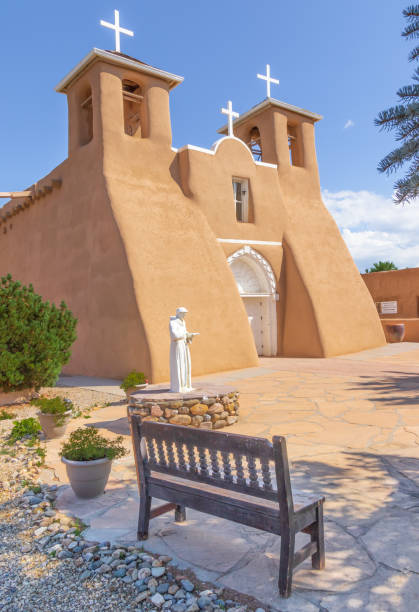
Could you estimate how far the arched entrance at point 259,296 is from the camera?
1597 cm

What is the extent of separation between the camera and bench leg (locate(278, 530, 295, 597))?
2.64 m

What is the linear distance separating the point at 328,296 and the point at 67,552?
47.0 feet

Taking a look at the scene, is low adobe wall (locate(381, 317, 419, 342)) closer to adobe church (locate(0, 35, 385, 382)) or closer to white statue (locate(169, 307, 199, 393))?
adobe church (locate(0, 35, 385, 382))

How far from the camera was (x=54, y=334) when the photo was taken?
9.46 metres

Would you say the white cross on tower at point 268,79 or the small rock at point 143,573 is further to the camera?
the white cross on tower at point 268,79

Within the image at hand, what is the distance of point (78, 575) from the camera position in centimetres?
298

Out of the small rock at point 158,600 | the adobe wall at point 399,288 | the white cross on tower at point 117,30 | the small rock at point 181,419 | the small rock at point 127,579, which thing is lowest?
the small rock at point 158,600

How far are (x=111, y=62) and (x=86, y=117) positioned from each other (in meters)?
2.24

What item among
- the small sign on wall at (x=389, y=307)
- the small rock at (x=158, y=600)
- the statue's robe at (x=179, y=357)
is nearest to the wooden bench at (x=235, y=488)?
the small rock at (x=158, y=600)

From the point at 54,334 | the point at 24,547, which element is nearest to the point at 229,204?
the point at 54,334

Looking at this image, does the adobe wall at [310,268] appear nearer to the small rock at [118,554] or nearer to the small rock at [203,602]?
the small rock at [118,554]

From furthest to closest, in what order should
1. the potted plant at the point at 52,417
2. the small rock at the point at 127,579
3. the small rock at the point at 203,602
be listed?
the potted plant at the point at 52,417, the small rock at the point at 127,579, the small rock at the point at 203,602

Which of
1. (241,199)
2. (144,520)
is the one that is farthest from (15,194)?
(144,520)

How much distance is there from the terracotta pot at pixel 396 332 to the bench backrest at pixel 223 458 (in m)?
17.3
